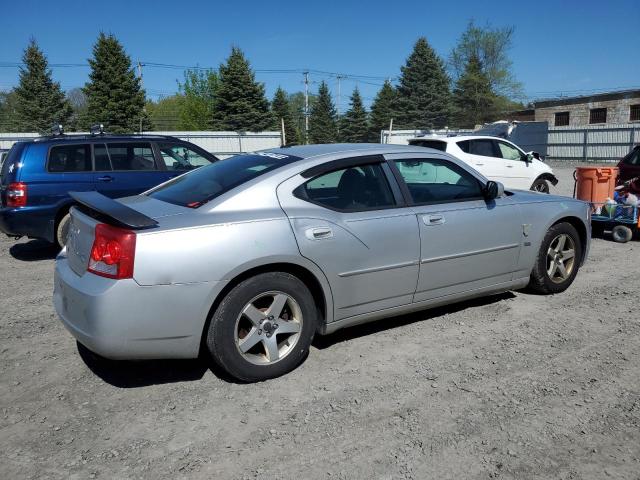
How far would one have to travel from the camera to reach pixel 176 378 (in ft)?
12.0

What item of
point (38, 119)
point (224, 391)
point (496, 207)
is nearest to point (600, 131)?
point (496, 207)

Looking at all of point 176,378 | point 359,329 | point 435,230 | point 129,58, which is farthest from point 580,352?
Result: point 129,58

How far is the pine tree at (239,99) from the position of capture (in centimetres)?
3975

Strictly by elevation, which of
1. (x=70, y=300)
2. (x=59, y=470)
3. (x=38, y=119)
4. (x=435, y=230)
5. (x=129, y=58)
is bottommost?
(x=59, y=470)

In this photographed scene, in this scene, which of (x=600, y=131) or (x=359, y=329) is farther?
(x=600, y=131)

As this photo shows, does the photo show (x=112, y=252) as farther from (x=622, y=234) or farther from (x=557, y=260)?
(x=622, y=234)

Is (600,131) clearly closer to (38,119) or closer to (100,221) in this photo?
(100,221)

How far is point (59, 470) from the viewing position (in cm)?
266

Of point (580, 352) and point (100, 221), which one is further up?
point (100, 221)

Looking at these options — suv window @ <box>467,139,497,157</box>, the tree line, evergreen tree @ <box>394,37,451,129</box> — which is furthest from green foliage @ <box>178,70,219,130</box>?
suv window @ <box>467,139,497,157</box>

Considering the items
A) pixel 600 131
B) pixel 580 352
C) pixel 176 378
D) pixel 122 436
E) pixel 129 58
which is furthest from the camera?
pixel 129 58

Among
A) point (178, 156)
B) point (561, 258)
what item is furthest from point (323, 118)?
point (561, 258)

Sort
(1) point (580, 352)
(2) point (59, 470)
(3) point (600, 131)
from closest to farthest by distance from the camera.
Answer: (2) point (59, 470)
(1) point (580, 352)
(3) point (600, 131)

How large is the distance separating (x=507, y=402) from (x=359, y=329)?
1.52 m
